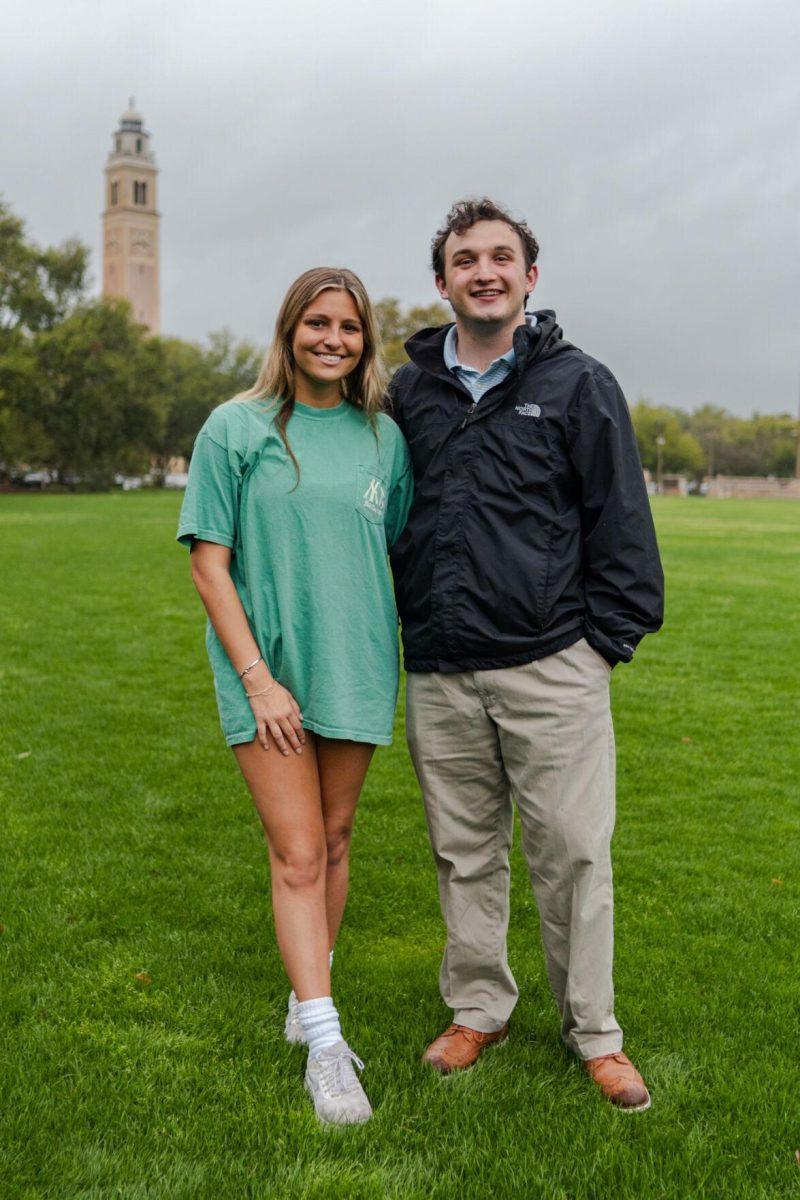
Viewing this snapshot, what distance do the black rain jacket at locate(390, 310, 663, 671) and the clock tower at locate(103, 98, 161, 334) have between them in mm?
142138

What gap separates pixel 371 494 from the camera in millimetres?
3225

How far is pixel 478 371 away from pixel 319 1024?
75.0 inches

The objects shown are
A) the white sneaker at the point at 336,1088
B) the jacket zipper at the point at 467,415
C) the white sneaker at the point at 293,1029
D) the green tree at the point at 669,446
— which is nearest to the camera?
the white sneaker at the point at 336,1088

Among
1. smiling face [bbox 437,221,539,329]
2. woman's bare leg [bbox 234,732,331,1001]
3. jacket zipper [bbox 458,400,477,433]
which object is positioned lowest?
woman's bare leg [bbox 234,732,331,1001]

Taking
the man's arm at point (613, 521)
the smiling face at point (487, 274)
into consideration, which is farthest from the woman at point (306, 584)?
the man's arm at point (613, 521)

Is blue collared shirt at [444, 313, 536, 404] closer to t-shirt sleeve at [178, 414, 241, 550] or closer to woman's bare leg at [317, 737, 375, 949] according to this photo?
t-shirt sleeve at [178, 414, 241, 550]

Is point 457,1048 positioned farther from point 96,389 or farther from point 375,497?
point 96,389

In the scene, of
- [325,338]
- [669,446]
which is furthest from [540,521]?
[669,446]

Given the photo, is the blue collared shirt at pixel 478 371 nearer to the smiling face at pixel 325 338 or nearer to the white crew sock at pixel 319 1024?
the smiling face at pixel 325 338

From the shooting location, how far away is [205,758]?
23.0ft

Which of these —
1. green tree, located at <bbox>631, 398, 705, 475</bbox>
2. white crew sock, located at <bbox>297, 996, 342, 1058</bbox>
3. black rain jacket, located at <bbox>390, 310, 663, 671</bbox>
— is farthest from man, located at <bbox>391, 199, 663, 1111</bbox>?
green tree, located at <bbox>631, 398, 705, 475</bbox>

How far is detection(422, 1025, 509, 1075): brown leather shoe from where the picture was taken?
3385 millimetres

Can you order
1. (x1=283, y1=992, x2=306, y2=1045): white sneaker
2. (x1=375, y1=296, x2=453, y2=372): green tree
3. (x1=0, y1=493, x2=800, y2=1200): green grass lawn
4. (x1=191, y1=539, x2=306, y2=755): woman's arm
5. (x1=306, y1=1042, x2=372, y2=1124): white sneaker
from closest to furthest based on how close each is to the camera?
(x1=0, y1=493, x2=800, y2=1200): green grass lawn < (x1=306, y1=1042, x2=372, y2=1124): white sneaker < (x1=191, y1=539, x2=306, y2=755): woman's arm < (x1=283, y1=992, x2=306, y2=1045): white sneaker < (x1=375, y1=296, x2=453, y2=372): green tree

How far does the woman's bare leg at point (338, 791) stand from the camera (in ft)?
10.9
